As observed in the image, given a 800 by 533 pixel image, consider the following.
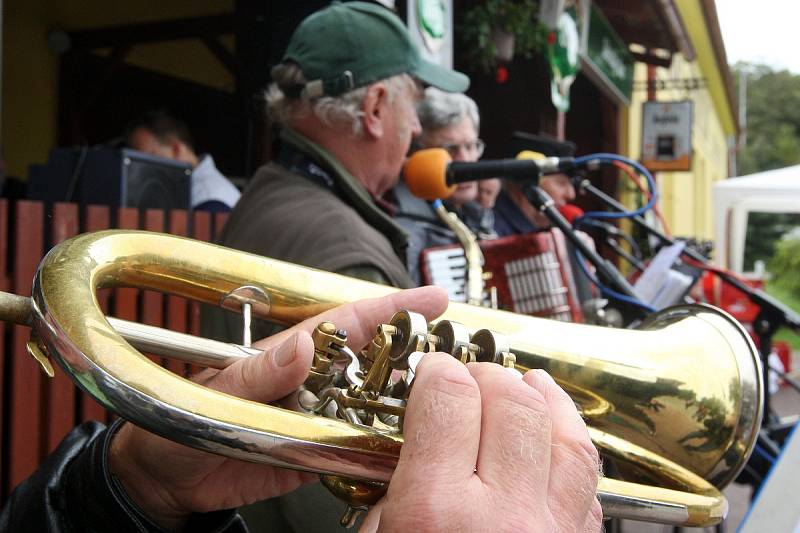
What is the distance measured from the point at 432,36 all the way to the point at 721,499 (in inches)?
114

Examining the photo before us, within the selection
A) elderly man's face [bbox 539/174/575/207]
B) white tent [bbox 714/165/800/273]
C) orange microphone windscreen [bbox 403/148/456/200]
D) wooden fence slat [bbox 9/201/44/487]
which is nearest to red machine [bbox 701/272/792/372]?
white tent [bbox 714/165/800/273]

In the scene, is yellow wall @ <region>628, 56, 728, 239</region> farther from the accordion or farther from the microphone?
the microphone

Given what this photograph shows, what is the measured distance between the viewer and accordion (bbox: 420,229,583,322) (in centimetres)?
277

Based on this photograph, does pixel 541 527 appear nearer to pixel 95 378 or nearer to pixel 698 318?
pixel 95 378

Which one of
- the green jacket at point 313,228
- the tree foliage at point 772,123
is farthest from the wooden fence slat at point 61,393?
the tree foliage at point 772,123

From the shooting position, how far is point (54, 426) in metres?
2.59

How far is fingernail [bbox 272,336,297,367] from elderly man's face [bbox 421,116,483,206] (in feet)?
8.21

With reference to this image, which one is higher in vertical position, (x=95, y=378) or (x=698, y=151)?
(x=698, y=151)

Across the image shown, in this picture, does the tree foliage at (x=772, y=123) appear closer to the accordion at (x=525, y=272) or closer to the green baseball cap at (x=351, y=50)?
the accordion at (x=525, y=272)

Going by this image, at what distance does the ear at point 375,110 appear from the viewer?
2.04m

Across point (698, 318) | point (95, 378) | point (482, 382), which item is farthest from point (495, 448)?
point (698, 318)

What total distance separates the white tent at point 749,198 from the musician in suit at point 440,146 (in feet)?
19.2

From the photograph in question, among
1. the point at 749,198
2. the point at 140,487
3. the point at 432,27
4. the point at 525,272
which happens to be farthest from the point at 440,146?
the point at 749,198

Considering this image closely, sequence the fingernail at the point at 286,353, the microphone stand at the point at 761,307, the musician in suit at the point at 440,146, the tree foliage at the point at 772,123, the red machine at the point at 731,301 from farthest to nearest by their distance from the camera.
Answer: the tree foliage at the point at 772,123 < the red machine at the point at 731,301 < the musician in suit at the point at 440,146 < the microphone stand at the point at 761,307 < the fingernail at the point at 286,353
